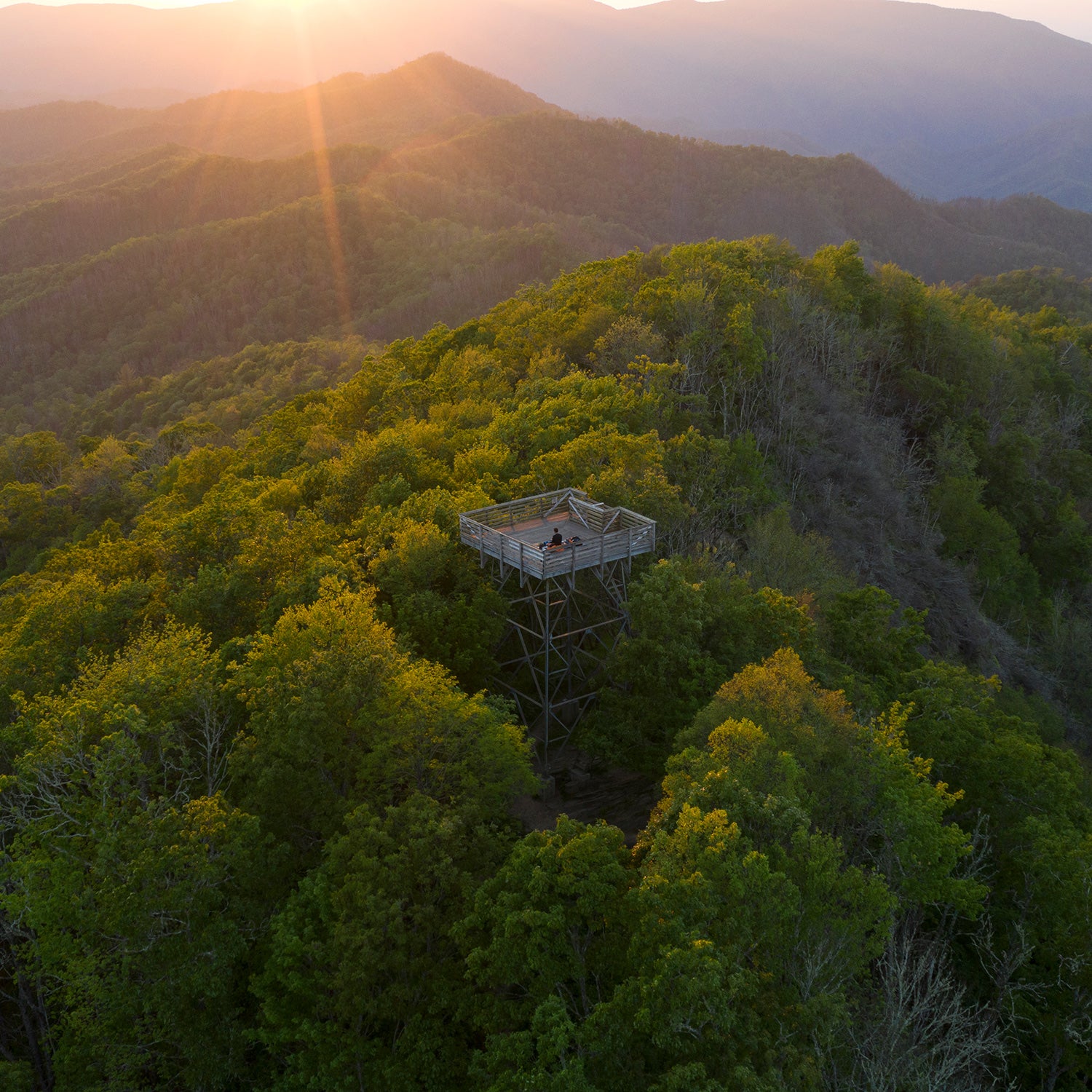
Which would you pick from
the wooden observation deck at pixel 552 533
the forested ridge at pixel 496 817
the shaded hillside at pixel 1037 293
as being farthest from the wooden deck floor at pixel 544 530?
the shaded hillside at pixel 1037 293

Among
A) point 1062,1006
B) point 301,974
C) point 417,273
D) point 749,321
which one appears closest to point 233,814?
point 301,974

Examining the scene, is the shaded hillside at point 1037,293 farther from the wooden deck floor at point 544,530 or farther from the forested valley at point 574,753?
the wooden deck floor at point 544,530

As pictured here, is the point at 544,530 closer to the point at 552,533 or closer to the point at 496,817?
the point at 552,533

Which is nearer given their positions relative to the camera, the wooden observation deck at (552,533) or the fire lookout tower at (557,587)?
the wooden observation deck at (552,533)

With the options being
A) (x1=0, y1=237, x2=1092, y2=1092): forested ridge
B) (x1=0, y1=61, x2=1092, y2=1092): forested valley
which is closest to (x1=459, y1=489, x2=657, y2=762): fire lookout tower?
(x1=0, y1=61, x2=1092, y2=1092): forested valley

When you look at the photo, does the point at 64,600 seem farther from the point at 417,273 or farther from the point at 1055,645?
the point at 417,273

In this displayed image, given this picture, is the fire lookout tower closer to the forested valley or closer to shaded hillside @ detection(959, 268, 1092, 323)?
the forested valley

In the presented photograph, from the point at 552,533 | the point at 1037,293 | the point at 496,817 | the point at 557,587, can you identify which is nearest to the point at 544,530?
the point at 552,533
